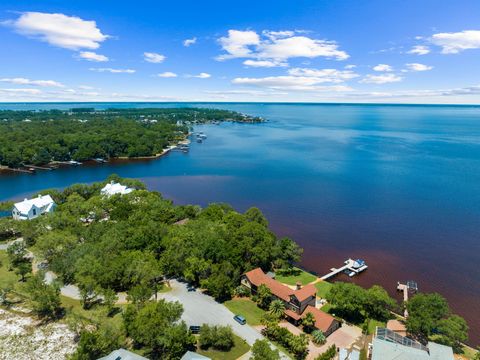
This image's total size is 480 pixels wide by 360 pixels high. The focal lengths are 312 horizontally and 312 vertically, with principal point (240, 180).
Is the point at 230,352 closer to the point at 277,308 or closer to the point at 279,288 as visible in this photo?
the point at 277,308

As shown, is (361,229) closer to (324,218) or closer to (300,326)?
(324,218)

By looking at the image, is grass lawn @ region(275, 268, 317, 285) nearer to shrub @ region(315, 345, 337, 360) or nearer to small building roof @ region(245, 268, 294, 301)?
small building roof @ region(245, 268, 294, 301)

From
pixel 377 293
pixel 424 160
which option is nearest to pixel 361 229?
pixel 377 293

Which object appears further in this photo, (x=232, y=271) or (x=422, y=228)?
(x=422, y=228)

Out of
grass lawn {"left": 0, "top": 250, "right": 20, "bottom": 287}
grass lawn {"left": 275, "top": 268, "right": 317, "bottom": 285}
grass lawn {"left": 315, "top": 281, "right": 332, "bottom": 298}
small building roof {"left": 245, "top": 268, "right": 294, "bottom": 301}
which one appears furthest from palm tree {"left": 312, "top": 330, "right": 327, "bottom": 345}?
grass lawn {"left": 0, "top": 250, "right": 20, "bottom": 287}

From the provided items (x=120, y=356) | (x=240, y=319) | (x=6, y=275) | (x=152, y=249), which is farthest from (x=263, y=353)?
(x=6, y=275)

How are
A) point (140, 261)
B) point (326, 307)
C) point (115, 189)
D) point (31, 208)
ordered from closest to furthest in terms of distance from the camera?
1. point (326, 307)
2. point (140, 261)
3. point (31, 208)
4. point (115, 189)
